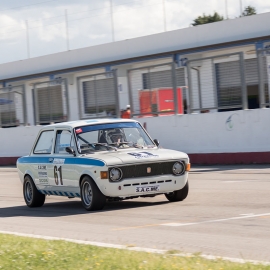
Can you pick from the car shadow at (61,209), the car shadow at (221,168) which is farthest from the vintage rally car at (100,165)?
the car shadow at (221,168)

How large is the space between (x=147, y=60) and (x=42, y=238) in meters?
26.6

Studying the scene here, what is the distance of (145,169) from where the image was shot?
11.7 metres

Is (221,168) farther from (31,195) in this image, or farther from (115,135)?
(115,135)

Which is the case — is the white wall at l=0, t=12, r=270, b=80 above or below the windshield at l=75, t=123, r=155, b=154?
above

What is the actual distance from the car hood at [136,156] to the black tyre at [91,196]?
1.48 ft

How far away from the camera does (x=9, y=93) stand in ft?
105

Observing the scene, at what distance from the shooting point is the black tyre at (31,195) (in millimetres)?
13523

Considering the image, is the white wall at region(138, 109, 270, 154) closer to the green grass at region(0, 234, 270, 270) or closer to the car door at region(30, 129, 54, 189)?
the car door at region(30, 129, 54, 189)

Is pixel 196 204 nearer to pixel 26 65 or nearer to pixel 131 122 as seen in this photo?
pixel 131 122

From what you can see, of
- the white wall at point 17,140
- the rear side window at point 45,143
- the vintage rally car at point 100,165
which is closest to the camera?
the vintage rally car at point 100,165

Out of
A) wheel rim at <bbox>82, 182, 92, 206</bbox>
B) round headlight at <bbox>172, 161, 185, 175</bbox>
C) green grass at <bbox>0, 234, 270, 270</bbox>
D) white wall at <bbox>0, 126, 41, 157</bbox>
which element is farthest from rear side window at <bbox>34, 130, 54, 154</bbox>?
white wall at <bbox>0, 126, 41, 157</bbox>

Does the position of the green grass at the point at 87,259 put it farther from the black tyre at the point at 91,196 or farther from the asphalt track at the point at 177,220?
the black tyre at the point at 91,196

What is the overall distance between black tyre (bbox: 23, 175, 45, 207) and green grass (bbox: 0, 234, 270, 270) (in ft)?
18.1

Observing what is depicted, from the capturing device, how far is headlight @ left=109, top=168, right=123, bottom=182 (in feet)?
37.5
